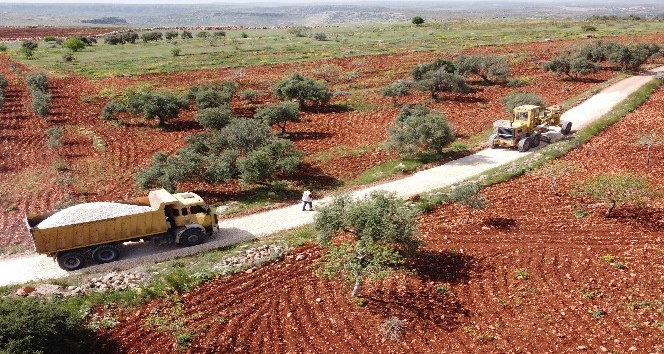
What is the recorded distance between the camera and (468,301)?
691 inches

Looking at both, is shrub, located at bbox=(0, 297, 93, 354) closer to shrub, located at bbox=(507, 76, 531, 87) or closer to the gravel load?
the gravel load

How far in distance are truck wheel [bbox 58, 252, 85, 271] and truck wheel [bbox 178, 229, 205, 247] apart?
12.1 feet

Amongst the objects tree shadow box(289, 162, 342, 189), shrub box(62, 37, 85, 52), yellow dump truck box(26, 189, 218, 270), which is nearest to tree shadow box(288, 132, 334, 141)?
tree shadow box(289, 162, 342, 189)

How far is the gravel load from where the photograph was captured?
1950 cm

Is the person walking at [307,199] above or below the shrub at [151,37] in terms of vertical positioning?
below

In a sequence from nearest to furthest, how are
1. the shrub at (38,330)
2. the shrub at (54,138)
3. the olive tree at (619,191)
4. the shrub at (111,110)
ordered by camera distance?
the shrub at (38,330), the olive tree at (619,191), the shrub at (54,138), the shrub at (111,110)

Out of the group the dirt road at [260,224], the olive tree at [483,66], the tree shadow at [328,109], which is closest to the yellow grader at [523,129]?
the dirt road at [260,224]

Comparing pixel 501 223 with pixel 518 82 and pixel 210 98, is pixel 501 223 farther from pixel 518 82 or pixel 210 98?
pixel 518 82

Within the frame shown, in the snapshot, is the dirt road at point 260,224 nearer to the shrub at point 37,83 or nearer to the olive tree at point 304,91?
the olive tree at point 304,91

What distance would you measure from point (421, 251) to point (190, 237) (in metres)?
9.39

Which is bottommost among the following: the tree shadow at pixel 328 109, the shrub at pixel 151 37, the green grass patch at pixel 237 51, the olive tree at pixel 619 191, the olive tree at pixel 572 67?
the olive tree at pixel 619 191

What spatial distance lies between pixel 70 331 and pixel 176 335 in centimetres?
293

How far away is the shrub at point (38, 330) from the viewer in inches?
539

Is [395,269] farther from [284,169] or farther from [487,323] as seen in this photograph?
[284,169]
